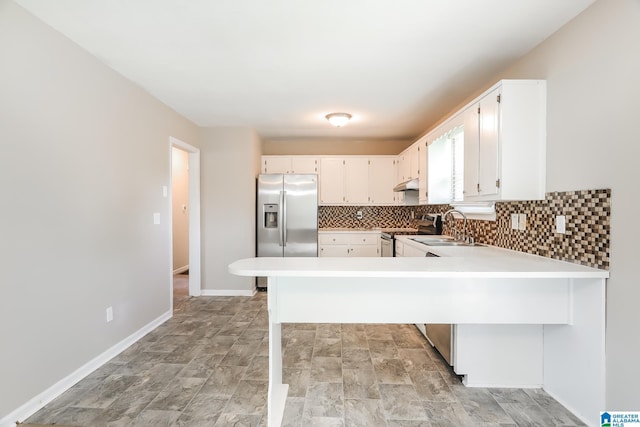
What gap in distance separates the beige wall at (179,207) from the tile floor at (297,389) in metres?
3.31

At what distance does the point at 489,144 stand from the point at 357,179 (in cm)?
301

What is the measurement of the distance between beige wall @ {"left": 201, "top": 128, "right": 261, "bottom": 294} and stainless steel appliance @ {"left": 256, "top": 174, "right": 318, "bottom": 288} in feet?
0.84

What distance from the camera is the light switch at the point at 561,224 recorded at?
77.6 inches

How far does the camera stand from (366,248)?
4.94m

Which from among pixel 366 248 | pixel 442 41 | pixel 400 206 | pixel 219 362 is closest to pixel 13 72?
pixel 219 362

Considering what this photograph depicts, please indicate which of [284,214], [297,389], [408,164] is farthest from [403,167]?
[297,389]

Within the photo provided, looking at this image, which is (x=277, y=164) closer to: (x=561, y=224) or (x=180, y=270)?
(x=180, y=270)

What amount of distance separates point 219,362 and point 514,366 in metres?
2.24

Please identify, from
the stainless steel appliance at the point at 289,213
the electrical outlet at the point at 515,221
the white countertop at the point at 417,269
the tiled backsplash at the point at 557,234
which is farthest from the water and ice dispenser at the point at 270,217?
the electrical outlet at the point at 515,221

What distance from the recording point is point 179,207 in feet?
20.4

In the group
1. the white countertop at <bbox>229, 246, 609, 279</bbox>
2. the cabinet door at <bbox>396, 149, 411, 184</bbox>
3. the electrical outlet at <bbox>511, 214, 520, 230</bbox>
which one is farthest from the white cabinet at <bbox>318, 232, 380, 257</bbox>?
the white countertop at <bbox>229, 246, 609, 279</bbox>

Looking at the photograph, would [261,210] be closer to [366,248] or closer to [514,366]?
[366,248]

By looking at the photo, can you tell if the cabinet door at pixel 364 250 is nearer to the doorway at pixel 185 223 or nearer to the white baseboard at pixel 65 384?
the doorway at pixel 185 223

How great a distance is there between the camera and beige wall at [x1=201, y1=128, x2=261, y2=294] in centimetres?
458
